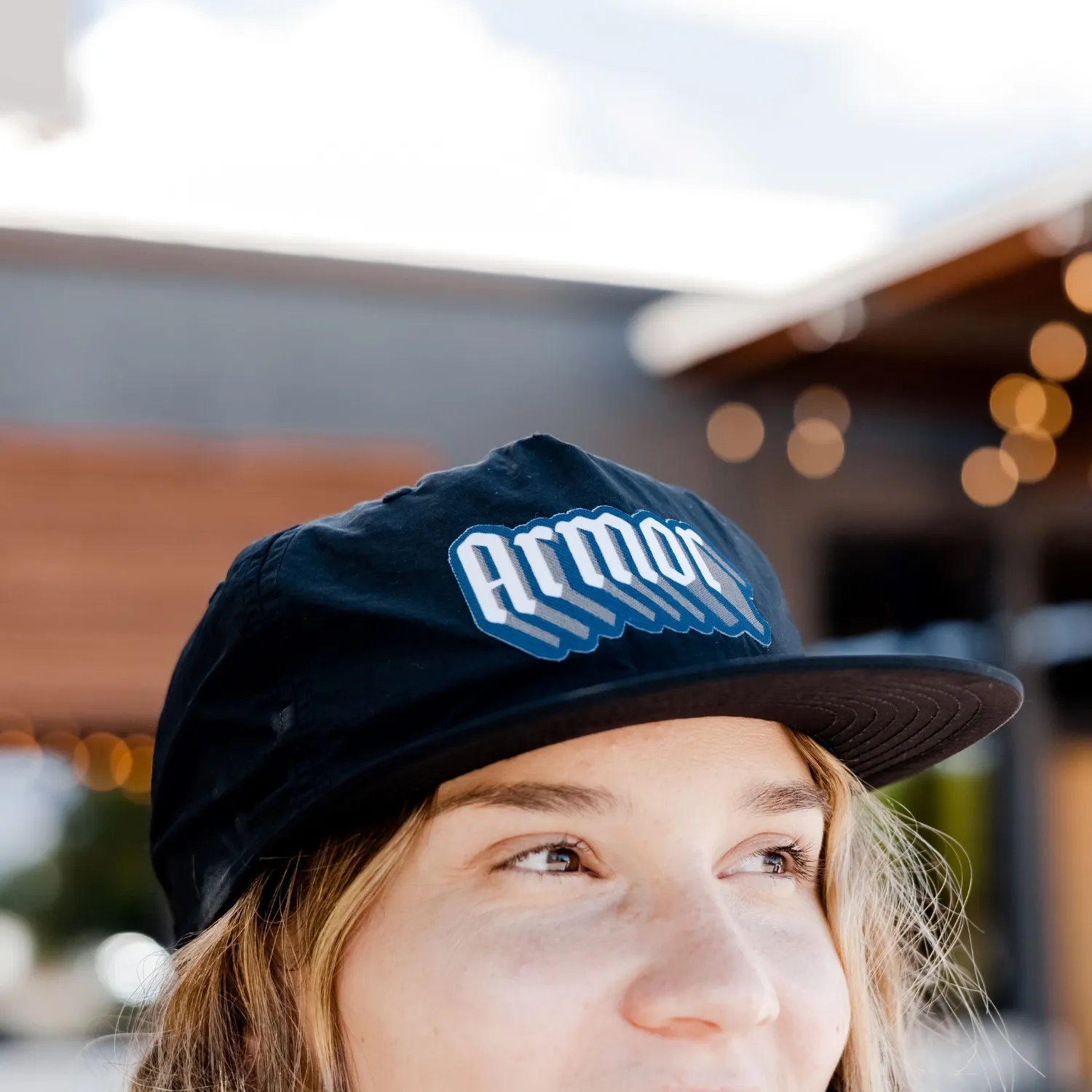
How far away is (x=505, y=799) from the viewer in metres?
0.93

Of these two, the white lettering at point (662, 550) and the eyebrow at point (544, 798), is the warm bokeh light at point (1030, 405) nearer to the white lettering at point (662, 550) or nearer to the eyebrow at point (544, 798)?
the white lettering at point (662, 550)

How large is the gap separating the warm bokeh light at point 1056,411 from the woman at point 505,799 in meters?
4.44

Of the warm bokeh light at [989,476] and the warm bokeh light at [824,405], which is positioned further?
the warm bokeh light at [989,476]

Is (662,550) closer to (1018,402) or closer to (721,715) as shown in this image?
(721,715)

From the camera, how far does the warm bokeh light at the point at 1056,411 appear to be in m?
5.17

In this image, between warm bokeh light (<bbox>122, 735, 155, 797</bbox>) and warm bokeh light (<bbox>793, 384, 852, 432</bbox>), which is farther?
warm bokeh light (<bbox>793, 384, 852, 432</bbox>)

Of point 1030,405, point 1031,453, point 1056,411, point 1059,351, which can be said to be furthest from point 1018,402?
point 1059,351

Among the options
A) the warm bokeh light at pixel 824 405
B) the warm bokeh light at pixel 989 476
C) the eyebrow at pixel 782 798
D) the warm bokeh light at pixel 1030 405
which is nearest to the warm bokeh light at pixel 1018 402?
the warm bokeh light at pixel 1030 405

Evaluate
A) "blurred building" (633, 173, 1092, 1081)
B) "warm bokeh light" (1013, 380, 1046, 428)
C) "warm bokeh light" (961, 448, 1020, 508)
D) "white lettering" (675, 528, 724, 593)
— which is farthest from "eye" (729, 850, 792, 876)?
"warm bokeh light" (961, 448, 1020, 508)

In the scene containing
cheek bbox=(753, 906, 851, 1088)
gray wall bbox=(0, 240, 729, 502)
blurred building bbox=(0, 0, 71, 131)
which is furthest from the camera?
gray wall bbox=(0, 240, 729, 502)

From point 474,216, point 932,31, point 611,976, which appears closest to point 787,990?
point 611,976

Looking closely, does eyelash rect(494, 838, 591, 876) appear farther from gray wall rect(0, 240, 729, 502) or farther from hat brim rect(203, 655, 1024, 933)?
gray wall rect(0, 240, 729, 502)

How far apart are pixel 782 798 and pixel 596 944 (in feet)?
0.64

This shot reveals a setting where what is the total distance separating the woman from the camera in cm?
88
